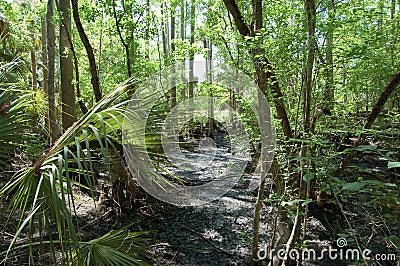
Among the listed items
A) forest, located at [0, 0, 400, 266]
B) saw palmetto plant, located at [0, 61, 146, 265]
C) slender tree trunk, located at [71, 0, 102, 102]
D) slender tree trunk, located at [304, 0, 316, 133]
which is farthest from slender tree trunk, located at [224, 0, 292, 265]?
slender tree trunk, located at [71, 0, 102, 102]

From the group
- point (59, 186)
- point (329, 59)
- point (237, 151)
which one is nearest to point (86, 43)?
point (237, 151)

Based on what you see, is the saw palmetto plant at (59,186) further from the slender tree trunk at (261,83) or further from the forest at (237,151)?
the slender tree trunk at (261,83)

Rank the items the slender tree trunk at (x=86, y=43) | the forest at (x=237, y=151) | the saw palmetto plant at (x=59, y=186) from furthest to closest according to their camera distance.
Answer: the slender tree trunk at (x=86, y=43) → the forest at (x=237, y=151) → the saw palmetto plant at (x=59, y=186)

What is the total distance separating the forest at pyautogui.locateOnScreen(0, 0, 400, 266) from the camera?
1680 millimetres

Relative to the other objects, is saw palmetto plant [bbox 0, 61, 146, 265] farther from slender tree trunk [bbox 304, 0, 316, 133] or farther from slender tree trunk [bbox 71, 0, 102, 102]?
slender tree trunk [bbox 71, 0, 102, 102]

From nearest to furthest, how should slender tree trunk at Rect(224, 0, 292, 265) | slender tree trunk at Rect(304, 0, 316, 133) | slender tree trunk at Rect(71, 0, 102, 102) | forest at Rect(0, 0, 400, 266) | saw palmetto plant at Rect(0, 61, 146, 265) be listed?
saw palmetto plant at Rect(0, 61, 146, 265), forest at Rect(0, 0, 400, 266), slender tree trunk at Rect(304, 0, 316, 133), slender tree trunk at Rect(224, 0, 292, 265), slender tree trunk at Rect(71, 0, 102, 102)

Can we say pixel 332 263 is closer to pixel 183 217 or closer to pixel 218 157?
pixel 183 217

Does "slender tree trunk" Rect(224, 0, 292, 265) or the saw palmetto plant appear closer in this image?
the saw palmetto plant

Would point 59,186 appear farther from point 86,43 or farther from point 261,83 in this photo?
point 86,43

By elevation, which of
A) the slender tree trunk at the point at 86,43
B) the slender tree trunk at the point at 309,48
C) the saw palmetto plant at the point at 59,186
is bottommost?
the saw palmetto plant at the point at 59,186

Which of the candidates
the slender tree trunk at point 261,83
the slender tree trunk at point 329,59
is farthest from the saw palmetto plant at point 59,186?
the slender tree trunk at point 329,59

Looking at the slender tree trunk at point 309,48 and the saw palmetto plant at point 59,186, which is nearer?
the saw palmetto plant at point 59,186

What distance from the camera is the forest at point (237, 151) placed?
5.51ft

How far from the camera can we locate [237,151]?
4652 mm
